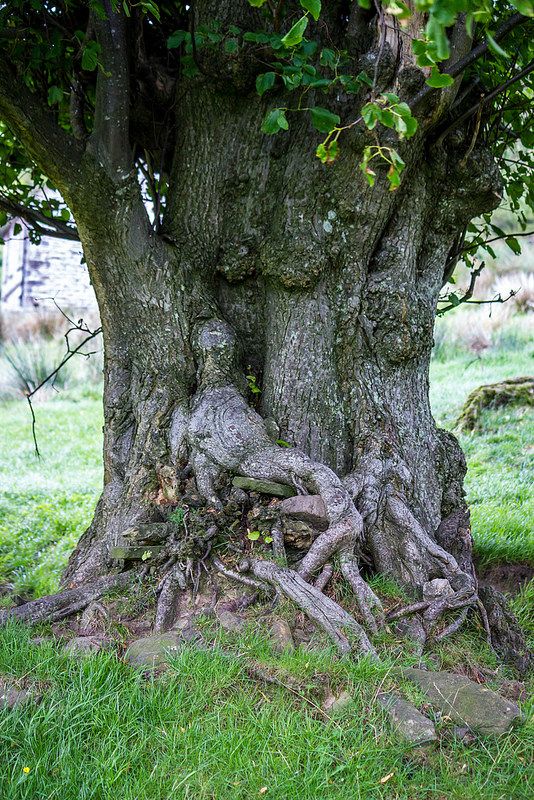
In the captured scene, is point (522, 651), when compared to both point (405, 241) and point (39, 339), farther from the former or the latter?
point (39, 339)

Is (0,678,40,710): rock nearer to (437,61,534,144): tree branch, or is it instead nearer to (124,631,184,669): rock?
(124,631,184,669): rock

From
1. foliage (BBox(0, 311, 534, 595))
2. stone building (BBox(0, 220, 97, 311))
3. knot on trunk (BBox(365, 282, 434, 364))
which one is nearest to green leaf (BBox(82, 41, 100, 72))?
knot on trunk (BBox(365, 282, 434, 364))

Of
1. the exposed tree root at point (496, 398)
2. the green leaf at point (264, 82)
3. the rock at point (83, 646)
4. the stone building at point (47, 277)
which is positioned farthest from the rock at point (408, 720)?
the stone building at point (47, 277)

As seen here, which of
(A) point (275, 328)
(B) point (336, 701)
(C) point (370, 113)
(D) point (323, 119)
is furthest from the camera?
(A) point (275, 328)

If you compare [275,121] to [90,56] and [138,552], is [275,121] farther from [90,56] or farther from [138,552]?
[138,552]

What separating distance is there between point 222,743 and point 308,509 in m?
1.30

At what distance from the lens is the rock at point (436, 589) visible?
11.8ft

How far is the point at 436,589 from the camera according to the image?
11.8ft

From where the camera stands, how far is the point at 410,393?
4320 millimetres

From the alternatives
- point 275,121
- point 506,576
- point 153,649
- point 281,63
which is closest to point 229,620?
point 153,649

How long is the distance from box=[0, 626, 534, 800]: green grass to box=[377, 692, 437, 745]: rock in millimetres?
41

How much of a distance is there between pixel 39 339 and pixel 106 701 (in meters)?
15.2

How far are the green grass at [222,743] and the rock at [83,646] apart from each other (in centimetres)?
8

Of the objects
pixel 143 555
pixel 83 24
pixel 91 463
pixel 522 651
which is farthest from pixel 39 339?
pixel 522 651
